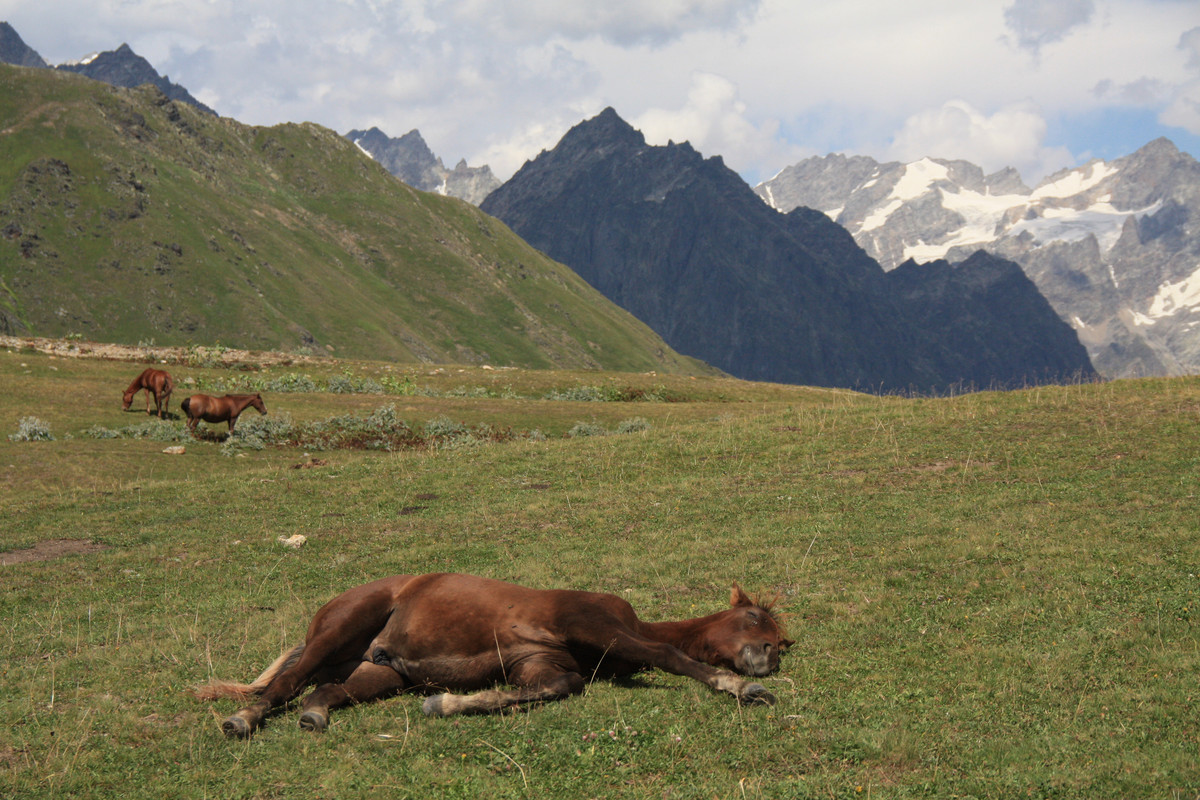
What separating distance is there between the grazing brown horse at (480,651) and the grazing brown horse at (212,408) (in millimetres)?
25568

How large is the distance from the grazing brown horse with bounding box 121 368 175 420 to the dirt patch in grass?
57.1ft

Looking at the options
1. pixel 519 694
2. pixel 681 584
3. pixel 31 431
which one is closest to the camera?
pixel 519 694

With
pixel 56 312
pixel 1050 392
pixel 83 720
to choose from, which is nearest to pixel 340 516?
pixel 83 720

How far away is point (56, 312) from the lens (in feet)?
401

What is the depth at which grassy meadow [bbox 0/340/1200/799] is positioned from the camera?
267 inches

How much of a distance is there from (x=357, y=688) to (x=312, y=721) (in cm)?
64

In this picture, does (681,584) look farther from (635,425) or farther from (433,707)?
(635,425)

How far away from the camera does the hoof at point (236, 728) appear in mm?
7488

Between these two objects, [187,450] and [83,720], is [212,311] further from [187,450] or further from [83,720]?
[83,720]

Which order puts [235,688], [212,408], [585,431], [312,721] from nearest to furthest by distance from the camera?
[312,721], [235,688], [212,408], [585,431]

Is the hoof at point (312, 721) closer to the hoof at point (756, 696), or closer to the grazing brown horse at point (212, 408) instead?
the hoof at point (756, 696)

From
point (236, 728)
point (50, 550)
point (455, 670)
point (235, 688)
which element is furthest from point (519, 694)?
point (50, 550)

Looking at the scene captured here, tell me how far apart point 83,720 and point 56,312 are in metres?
139

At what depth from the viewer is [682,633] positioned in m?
8.84
